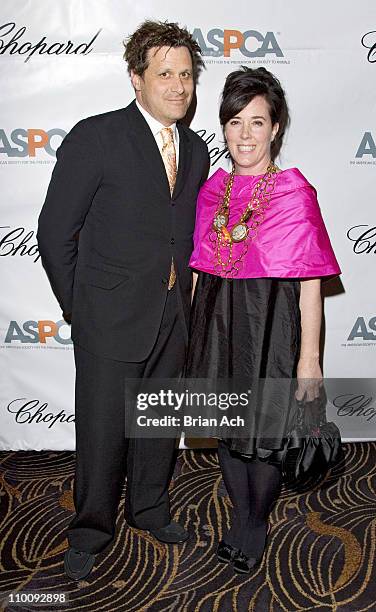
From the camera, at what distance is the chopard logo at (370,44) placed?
2.79m

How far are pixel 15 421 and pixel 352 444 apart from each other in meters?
1.71

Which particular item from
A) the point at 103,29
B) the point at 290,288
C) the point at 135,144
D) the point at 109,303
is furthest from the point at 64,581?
the point at 103,29

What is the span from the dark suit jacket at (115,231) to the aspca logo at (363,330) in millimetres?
1247

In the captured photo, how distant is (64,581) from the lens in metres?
2.24

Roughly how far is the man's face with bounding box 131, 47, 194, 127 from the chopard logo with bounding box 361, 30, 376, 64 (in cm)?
109

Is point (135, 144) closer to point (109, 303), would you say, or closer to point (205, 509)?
point (109, 303)

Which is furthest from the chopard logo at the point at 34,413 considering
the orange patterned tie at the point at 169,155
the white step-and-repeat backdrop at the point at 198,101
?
the orange patterned tie at the point at 169,155

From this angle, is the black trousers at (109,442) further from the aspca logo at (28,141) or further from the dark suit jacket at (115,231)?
the aspca logo at (28,141)

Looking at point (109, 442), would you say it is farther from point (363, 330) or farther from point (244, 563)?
point (363, 330)

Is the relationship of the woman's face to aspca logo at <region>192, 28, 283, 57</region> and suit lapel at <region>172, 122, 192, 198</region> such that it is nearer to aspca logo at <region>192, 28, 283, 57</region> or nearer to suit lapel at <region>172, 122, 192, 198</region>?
suit lapel at <region>172, 122, 192, 198</region>

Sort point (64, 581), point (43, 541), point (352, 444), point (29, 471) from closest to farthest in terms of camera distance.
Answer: point (64, 581) < point (43, 541) < point (29, 471) < point (352, 444)

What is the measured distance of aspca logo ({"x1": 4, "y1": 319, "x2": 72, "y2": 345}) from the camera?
3.08 metres

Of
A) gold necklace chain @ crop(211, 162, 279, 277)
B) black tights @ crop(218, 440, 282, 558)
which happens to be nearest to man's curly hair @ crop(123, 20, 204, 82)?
gold necklace chain @ crop(211, 162, 279, 277)

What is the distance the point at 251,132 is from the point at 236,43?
→ 91cm
